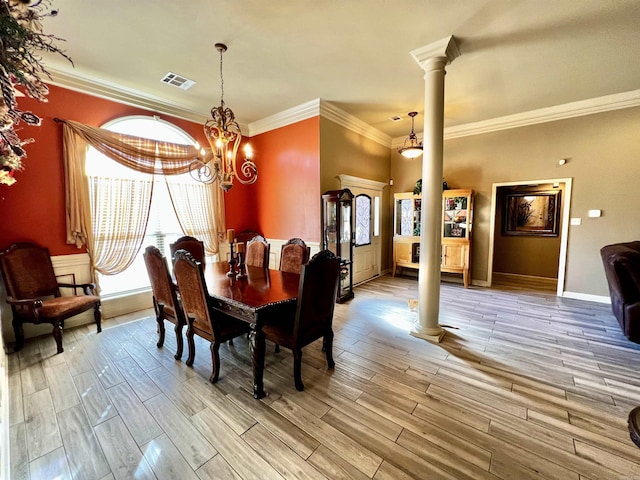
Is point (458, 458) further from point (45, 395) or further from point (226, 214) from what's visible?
point (226, 214)

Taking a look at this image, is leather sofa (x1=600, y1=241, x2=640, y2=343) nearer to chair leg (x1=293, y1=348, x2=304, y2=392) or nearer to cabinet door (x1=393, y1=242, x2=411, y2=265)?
cabinet door (x1=393, y1=242, x2=411, y2=265)

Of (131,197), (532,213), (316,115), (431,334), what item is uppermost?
(316,115)

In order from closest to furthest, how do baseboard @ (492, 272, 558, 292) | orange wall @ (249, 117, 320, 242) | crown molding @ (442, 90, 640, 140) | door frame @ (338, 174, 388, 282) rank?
crown molding @ (442, 90, 640, 140) < orange wall @ (249, 117, 320, 242) < door frame @ (338, 174, 388, 282) < baseboard @ (492, 272, 558, 292)

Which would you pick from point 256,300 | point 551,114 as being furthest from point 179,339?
point 551,114

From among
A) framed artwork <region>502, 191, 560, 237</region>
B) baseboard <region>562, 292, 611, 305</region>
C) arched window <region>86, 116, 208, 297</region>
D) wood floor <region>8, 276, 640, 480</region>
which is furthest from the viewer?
framed artwork <region>502, 191, 560, 237</region>

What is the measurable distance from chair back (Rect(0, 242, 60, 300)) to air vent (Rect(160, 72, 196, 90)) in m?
2.58

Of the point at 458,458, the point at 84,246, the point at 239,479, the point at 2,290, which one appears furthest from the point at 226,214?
the point at 458,458

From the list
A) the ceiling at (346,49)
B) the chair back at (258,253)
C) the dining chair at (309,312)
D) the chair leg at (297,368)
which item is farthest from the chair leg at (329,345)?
the ceiling at (346,49)

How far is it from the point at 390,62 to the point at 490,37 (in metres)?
1.00

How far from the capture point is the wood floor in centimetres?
157

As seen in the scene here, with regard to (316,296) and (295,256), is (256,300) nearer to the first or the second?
(316,296)

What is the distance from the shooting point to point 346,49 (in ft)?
9.59

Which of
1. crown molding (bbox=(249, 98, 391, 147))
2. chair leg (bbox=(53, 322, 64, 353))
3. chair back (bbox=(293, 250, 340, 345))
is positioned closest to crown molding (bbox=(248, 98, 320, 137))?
crown molding (bbox=(249, 98, 391, 147))

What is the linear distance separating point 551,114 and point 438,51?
315cm
